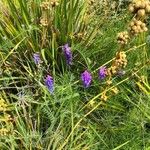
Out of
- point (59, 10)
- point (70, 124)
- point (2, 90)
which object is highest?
point (59, 10)

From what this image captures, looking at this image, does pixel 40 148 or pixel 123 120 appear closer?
pixel 40 148

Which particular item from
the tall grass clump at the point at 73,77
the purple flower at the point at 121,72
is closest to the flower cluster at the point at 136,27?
the tall grass clump at the point at 73,77

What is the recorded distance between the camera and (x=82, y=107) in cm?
214

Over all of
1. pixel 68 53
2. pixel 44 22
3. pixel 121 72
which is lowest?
pixel 121 72

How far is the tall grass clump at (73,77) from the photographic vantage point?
6.45 ft

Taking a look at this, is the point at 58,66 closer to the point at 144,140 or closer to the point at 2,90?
the point at 2,90

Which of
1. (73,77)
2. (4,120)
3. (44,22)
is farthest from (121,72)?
(4,120)

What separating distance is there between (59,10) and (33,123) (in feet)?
2.21

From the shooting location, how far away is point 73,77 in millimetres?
2150

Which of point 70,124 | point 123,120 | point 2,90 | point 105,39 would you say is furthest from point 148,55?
point 2,90

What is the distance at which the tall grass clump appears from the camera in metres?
1.97

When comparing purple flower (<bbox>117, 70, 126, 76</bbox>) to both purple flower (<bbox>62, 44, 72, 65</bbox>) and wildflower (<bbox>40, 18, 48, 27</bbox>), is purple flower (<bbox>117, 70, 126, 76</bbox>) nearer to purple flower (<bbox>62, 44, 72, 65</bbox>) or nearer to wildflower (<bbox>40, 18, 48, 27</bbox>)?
purple flower (<bbox>62, 44, 72, 65</bbox>)

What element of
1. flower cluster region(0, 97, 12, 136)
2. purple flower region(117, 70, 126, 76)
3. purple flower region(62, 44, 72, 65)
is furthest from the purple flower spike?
flower cluster region(0, 97, 12, 136)

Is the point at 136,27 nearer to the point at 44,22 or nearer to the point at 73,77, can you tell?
the point at 73,77
